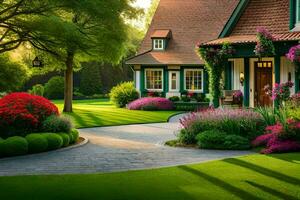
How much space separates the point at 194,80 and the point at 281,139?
2215cm

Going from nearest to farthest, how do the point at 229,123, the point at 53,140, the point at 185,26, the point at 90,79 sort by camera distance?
the point at 53,140 → the point at 229,123 → the point at 185,26 → the point at 90,79

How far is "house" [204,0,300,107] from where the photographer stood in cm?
2233

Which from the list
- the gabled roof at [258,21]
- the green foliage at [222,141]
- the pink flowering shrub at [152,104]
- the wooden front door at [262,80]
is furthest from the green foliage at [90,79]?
the green foliage at [222,141]

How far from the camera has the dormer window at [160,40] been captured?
37.7 metres

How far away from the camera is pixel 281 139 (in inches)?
580

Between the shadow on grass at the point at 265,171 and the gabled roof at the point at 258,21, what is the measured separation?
1046cm

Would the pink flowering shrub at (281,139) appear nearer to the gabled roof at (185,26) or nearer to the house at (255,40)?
the house at (255,40)

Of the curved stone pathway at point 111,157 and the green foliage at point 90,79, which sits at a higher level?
the green foliage at point 90,79

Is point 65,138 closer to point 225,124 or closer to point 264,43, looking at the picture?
point 225,124

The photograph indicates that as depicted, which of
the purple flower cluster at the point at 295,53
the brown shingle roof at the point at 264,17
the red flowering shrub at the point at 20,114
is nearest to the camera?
the red flowering shrub at the point at 20,114

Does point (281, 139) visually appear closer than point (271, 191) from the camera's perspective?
No

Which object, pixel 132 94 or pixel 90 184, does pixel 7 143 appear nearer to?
pixel 90 184

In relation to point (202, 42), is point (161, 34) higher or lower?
higher

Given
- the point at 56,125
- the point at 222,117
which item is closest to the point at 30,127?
the point at 56,125
